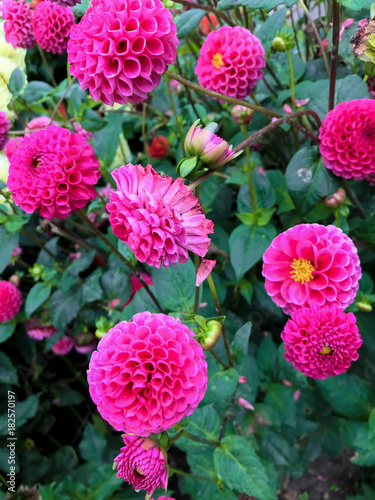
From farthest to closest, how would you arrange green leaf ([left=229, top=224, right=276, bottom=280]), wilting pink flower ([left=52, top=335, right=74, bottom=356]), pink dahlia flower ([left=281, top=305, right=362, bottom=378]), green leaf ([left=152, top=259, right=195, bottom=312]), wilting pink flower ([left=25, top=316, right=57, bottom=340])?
1. wilting pink flower ([left=52, top=335, right=74, bottom=356])
2. wilting pink flower ([left=25, top=316, right=57, bottom=340])
3. green leaf ([left=229, top=224, right=276, bottom=280])
4. green leaf ([left=152, top=259, right=195, bottom=312])
5. pink dahlia flower ([left=281, top=305, right=362, bottom=378])

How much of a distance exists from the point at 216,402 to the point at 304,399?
527 mm

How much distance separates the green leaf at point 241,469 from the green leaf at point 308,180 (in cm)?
42

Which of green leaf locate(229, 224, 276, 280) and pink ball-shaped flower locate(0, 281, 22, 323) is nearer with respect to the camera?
green leaf locate(229, 224, 276, 280)

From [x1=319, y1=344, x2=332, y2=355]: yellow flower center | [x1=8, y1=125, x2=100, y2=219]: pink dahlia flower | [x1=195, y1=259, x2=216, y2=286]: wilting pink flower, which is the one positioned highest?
[x1=8, y1=125, x2=100, y2=219]: pink dahlia flower

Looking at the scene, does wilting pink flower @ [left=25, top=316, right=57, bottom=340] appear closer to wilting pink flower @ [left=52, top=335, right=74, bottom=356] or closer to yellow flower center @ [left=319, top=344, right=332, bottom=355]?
wilting pink flower @ [left=52, top=335, right=74, bottom=356]

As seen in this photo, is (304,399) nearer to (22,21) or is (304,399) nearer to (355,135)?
(355,135)

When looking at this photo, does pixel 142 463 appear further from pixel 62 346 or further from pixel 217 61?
pixel 62 346

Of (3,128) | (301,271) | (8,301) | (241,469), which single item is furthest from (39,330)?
(301,271)

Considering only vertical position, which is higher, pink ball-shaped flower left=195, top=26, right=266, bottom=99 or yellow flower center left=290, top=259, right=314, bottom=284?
pink ball-shaped flower left=195, top=26, right=266, bottom=99

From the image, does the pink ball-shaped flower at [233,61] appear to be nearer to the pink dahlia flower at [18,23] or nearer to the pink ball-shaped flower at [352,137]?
the pink ball-shaped flower at [352,137]

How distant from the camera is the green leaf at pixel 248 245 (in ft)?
2.59

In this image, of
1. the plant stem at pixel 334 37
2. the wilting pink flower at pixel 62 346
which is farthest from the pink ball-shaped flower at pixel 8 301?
the plant stem at pixel 334 37

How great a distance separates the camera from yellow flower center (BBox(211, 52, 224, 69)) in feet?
2.40

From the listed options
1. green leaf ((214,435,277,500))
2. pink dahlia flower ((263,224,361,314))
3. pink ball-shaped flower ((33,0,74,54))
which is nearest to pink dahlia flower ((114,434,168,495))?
green leaf ((214,435,277,500))
